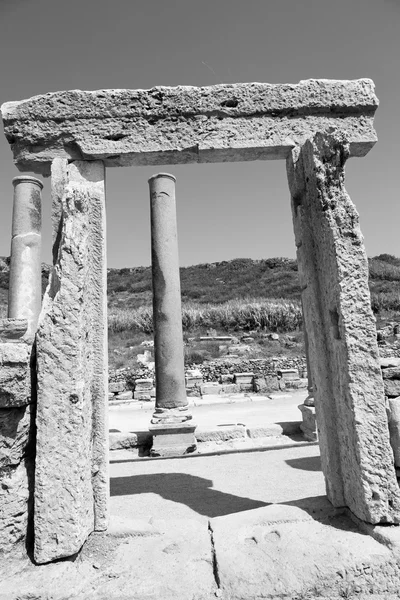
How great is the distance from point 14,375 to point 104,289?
108 cm

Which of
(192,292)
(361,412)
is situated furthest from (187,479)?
(192,292)

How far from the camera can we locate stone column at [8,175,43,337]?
7875 millimetres

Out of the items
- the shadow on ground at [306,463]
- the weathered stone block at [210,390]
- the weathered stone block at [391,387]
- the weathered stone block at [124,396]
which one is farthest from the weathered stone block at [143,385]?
the weathered stone block at [391,387]

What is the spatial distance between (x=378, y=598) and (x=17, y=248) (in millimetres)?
8112

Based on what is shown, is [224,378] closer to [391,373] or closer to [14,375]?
[391,373]

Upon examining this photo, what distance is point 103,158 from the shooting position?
3.75 m

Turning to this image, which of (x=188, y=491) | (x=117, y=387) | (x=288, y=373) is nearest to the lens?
(x=188, y=491)

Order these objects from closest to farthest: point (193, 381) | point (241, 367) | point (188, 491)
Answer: point (188, 491), point (193, 381), point (241, 367)

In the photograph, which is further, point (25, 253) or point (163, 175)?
point (163, 175)

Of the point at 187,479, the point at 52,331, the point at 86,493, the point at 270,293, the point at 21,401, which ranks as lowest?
the point at 187,479

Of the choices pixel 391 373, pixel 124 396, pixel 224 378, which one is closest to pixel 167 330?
pixel 391 373

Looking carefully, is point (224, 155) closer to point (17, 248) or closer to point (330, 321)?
point (330, 321)

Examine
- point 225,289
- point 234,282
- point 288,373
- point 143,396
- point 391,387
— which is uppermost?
point 234,282

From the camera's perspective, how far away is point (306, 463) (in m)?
5.96
